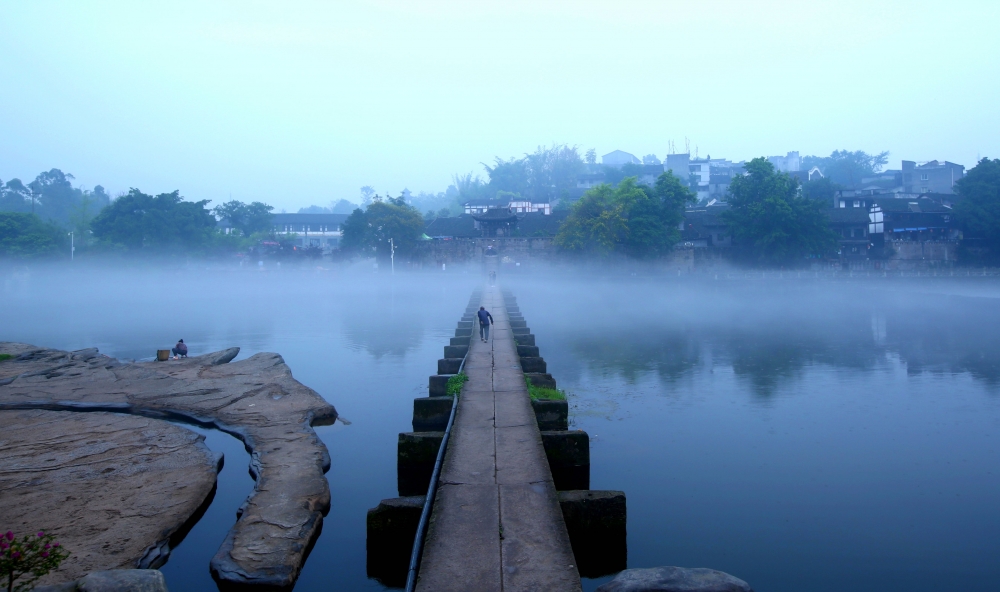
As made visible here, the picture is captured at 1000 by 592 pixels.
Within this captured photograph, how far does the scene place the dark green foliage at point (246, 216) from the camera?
76.4 m

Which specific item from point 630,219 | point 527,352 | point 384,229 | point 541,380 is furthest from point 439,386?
point 384,229

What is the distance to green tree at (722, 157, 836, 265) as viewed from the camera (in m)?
45.3

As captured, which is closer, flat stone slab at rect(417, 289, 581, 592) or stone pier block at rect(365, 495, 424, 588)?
flat stone slab at rect(417, 289, 581, 592)

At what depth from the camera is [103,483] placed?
8.82 m

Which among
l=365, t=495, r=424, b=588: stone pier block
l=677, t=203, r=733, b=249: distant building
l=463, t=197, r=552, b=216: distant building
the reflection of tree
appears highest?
l=463, t=197, r=552, b=216: distant building

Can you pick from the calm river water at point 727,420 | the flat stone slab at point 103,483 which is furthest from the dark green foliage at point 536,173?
the flat stone slab at point 103,483

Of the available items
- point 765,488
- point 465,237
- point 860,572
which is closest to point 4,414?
point 765,488

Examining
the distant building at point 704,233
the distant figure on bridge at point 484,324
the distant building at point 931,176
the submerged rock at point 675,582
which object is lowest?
the submerged rock at point 675,582

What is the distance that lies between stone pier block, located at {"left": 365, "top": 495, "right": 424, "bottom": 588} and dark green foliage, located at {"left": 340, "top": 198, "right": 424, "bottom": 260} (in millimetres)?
50477

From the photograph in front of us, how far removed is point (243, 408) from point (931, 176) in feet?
243

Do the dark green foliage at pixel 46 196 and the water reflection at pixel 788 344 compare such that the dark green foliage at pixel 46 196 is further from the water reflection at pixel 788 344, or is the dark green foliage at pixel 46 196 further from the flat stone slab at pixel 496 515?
the flat stone slab at pixel 496 515

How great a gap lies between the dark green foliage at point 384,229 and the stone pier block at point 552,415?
47.8 m

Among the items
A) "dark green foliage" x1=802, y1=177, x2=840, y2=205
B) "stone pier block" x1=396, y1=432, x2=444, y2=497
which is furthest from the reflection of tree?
"dark green foliage" x1=802, y1=177, x2=840, y2=205

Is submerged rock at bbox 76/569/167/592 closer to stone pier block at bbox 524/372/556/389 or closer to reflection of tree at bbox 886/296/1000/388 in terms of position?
stone pier block at bbox 524/372/556/389
